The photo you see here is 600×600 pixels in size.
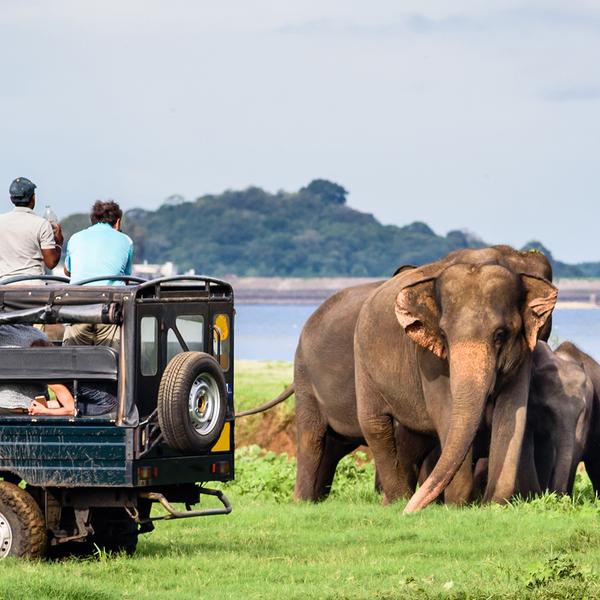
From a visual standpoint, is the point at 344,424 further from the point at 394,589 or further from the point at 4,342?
the point at 394,589

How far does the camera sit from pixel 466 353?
16.5 metres

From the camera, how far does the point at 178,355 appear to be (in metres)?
12.6

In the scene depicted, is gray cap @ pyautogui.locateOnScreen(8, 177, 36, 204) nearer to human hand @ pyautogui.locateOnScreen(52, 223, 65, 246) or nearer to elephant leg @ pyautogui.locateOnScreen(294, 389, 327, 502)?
human hand @ pyautogui.locateOnScreen(52, 223, 65, 246)

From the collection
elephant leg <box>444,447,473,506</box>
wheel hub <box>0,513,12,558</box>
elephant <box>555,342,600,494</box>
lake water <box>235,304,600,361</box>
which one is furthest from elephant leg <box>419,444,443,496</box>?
lake water <box>235,304,600,361</box>

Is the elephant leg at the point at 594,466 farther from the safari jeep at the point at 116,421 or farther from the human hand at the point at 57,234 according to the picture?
the safari jeep at the point at 116,421

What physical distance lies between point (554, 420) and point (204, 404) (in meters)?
6.18

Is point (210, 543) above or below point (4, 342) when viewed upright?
below

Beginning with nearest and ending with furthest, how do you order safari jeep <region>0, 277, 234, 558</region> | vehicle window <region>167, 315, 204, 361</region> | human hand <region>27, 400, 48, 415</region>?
safari jeep <region>0, 277, 234, 558</region>
human hand <region>27, 400, 48, 415</region>
vehicle window <region>167, 315, 204, 361</region>

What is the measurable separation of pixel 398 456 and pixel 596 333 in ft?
376

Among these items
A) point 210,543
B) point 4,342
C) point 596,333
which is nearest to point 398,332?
point 210,543

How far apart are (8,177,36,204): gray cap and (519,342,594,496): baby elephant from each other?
558 centimetres

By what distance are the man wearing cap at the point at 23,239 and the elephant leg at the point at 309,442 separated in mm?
5929

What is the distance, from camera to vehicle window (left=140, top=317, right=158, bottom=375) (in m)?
12.8

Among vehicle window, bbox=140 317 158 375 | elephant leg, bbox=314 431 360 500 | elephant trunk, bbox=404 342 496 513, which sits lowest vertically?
elephant leg, bbox=314 431 360 500
